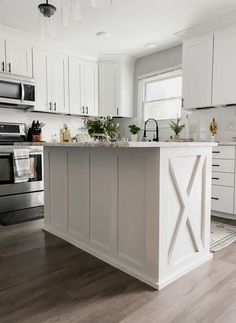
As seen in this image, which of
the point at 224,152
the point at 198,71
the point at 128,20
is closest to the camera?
the point at 224,152

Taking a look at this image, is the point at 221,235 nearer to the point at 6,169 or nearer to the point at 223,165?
the point at 223,165

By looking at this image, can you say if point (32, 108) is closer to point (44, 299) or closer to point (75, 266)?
point (75, 266)

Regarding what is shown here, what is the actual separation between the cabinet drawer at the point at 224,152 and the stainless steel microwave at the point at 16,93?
9.20 feet

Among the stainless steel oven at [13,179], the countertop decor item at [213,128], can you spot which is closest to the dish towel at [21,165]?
the stainless steel oven at [13,179]

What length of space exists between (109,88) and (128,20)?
65.4 inches

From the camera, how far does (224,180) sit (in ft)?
11.0

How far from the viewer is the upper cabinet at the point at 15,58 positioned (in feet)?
12.8

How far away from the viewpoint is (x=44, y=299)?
161 cm

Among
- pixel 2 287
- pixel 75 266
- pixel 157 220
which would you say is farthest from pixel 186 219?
pixel 2 287

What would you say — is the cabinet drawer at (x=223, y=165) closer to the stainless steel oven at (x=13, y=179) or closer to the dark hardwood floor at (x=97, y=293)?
the dark hardwood floor at (x=97, y=293)

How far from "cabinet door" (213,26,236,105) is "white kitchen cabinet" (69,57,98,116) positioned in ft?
7.53

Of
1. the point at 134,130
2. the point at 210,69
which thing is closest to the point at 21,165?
the point at 134,130

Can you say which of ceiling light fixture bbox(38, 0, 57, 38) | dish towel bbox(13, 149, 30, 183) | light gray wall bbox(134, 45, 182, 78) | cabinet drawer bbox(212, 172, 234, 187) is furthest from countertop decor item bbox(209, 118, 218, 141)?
dish towel bbox(13, 149, 30, 183)

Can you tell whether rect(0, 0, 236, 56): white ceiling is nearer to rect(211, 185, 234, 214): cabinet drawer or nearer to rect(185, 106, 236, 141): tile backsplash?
rect(185, 106, 236, 141): tile backsplash
